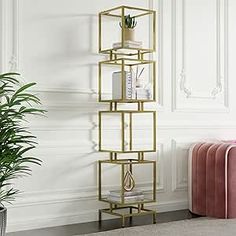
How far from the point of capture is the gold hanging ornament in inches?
167

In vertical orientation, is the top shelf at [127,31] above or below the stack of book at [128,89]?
above

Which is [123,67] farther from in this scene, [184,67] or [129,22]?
[184,67]

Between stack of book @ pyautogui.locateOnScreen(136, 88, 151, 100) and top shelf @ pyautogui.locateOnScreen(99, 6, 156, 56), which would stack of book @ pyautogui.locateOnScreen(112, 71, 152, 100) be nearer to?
stack of book @ pyautogui.locateOnScreen(136, 88, 151, 100)

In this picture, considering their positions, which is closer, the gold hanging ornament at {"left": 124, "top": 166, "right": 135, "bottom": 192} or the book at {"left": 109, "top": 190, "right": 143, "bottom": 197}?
the book at {"left": 109, "top": 190, "right": 143, "bottom": 197}

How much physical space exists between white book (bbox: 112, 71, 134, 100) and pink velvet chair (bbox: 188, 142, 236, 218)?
0.83 metres

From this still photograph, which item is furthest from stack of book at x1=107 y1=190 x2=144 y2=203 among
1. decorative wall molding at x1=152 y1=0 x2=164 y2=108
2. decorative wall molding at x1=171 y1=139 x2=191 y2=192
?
decorative wall molding at x1=152 y1=0 x2=164 y2=108

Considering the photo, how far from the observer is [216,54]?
5.09 meters

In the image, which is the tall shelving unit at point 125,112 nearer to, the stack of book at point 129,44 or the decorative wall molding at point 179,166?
the stack of book at point 129,44

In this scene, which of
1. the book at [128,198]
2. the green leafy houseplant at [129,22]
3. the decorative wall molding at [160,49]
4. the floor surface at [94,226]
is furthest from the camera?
the decorative wall molding at [160,49]

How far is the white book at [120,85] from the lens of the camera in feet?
13.3

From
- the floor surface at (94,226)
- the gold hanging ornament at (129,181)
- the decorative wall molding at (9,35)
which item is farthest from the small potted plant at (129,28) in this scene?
the floor surface at (94,226)

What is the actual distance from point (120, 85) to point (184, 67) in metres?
0.97

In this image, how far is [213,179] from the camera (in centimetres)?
427

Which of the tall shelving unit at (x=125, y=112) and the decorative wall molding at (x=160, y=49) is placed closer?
the tall shelving unit at (x=125, y=112)
